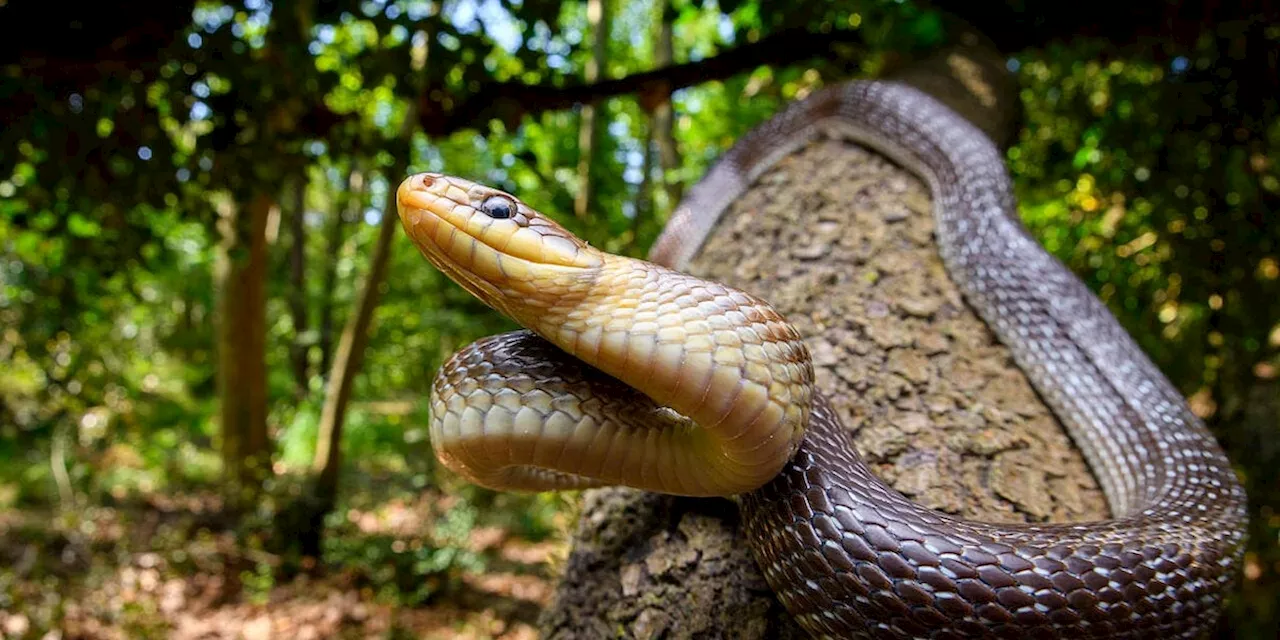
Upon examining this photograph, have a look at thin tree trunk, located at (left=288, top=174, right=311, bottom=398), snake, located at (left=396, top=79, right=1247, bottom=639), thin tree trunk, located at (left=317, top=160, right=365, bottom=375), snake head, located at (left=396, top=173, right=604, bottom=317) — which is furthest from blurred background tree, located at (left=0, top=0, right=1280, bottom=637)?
thin tree trunk, located at (left=317, top=160, right=365, bottom=375)

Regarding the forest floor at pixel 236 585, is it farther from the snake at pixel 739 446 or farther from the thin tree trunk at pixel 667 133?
the snake at pixel 739 446

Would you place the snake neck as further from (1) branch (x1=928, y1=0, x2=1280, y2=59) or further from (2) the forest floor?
(2) the forest floor

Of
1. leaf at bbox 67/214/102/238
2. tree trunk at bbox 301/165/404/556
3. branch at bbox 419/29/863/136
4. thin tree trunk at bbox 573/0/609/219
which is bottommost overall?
tree trunk at bbox 301/165/404/556

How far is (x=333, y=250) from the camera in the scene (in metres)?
14.4

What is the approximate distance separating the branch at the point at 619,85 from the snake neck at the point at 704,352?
2.06 m

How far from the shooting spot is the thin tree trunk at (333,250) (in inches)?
445

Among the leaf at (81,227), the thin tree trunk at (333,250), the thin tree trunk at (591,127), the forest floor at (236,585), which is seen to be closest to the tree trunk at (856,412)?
the thin tree trunk at (591,127)

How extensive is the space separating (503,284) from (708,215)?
2.33 m

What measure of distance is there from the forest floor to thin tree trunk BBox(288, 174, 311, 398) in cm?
422

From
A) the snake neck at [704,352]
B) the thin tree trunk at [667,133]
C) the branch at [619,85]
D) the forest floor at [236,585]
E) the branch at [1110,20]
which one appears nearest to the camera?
the snake neck at [704,352]

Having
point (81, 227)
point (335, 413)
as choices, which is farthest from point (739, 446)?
point (335, 413)

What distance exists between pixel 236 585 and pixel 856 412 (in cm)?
577

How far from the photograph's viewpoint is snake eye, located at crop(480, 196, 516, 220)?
1.38 meters

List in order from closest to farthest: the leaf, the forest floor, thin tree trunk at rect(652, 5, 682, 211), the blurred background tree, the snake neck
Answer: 1. the snake neck
2. the blurred background tree
3. the leaf
4. the forest floor
5. thin tree trunk at rect(652, 5, 682, 211)
